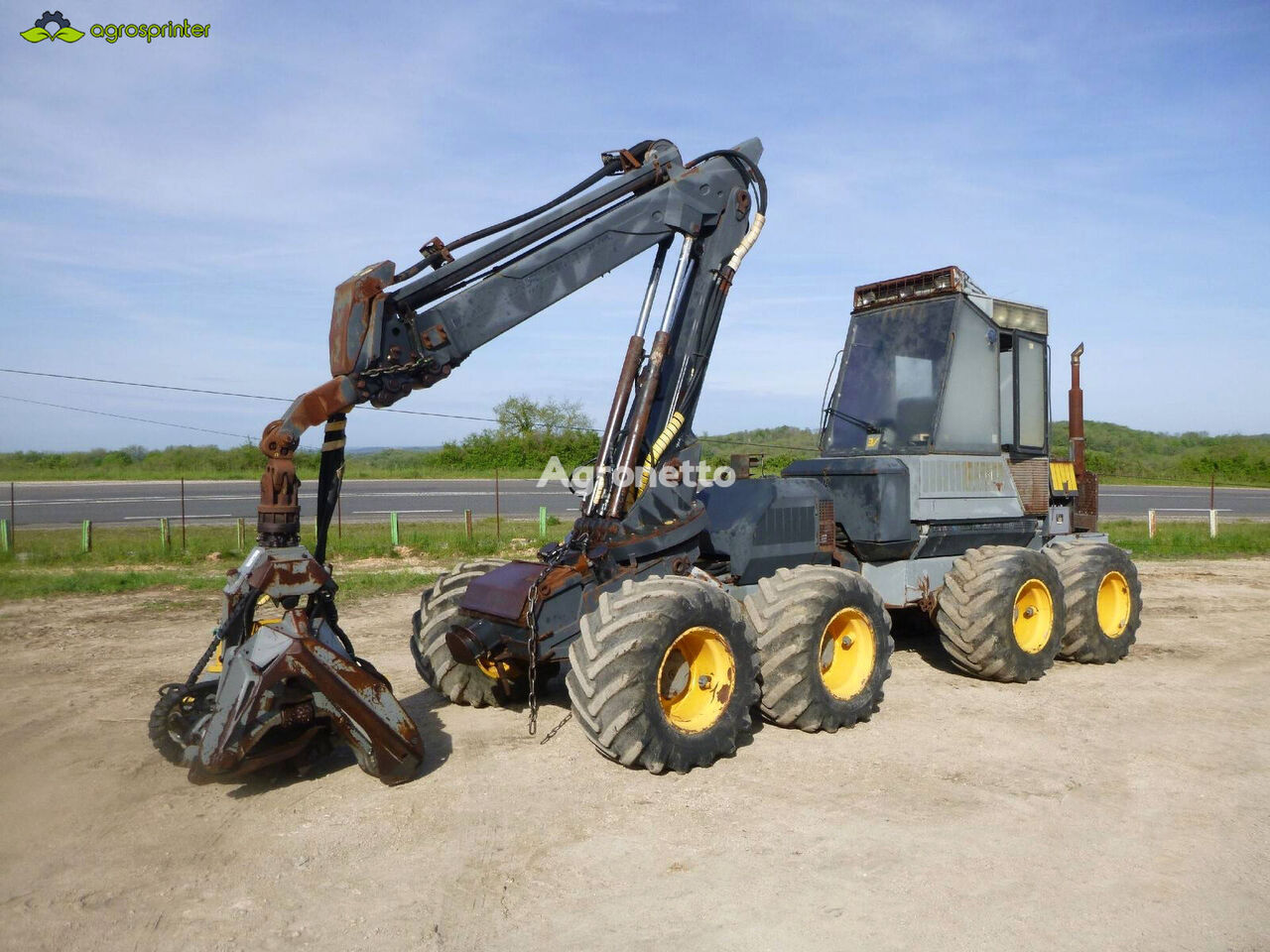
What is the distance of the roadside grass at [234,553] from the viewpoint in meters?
13.0

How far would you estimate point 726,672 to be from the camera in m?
6.00

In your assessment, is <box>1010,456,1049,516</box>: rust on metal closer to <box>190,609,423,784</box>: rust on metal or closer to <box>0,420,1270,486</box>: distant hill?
<box>190,609,423,784</box>: rust on metal

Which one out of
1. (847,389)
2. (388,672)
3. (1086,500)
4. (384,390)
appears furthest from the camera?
(1086,500)

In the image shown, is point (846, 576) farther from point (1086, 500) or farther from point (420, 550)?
point (420, 550)

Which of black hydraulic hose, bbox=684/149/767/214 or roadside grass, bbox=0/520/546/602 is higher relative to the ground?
black hydraulic hose, bbox=684/149/767/214

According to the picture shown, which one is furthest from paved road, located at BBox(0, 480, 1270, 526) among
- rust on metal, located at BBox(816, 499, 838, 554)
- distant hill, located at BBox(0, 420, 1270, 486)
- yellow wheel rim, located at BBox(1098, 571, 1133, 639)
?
rust on metal, located at BBox(816, 499, 838, 554)

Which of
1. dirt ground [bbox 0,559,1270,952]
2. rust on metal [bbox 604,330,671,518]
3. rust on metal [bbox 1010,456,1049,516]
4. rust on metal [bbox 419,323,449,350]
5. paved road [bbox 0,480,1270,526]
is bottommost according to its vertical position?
dirt ground [bbox 0,559,1270,952]

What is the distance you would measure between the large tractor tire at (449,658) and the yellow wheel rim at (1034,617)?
14.2 ft

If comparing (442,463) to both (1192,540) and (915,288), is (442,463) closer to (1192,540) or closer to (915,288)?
(1192,540)

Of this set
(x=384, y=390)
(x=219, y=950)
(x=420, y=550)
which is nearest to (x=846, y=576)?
(x=384, y=390)

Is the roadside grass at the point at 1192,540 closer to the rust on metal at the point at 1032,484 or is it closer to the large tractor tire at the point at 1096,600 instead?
the large tractor tire at the point at 1096,600

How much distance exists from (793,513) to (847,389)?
209 centimetres

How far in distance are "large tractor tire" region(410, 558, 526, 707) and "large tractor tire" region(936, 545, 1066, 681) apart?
3.64m

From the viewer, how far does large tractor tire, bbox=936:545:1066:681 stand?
7734 millimetres
